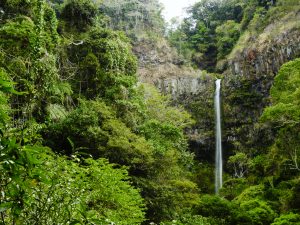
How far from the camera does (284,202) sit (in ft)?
48.8

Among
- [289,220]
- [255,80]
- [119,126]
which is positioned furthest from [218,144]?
[119,126]

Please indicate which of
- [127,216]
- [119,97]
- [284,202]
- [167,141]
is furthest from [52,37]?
[284,202]

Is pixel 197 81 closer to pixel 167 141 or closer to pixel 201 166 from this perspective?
pixel 201 166

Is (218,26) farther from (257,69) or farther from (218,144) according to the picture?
(218,144)

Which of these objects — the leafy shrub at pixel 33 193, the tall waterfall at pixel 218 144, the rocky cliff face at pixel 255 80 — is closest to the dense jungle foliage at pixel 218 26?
the rocky cliff face at pixel 255 80

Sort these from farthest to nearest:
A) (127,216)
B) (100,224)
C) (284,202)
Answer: (284,202) < (127,216) < (100,224)

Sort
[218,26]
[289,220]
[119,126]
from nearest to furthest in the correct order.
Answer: [289,220] < [119,126] < [218,26]

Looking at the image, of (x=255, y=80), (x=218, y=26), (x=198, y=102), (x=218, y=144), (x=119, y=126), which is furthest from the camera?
(x=218, y=26)

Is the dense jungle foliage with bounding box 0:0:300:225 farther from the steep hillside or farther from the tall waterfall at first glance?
the steep hillside

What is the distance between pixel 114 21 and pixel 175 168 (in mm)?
21274

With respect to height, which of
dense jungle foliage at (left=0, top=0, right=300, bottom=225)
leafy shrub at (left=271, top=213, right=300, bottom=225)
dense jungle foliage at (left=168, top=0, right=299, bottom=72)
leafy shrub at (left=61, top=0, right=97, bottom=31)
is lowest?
leafy shrub at (left=271, top=213, right=300, bottom=225)

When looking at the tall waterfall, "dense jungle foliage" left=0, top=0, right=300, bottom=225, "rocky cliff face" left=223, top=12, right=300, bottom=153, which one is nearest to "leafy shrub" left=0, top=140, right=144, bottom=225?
"dense jungle foliage" left=0, top=0, right=300, bottom=225

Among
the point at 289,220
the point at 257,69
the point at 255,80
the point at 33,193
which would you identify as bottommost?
the point at 289,220

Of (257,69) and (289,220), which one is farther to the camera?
(257,69)
